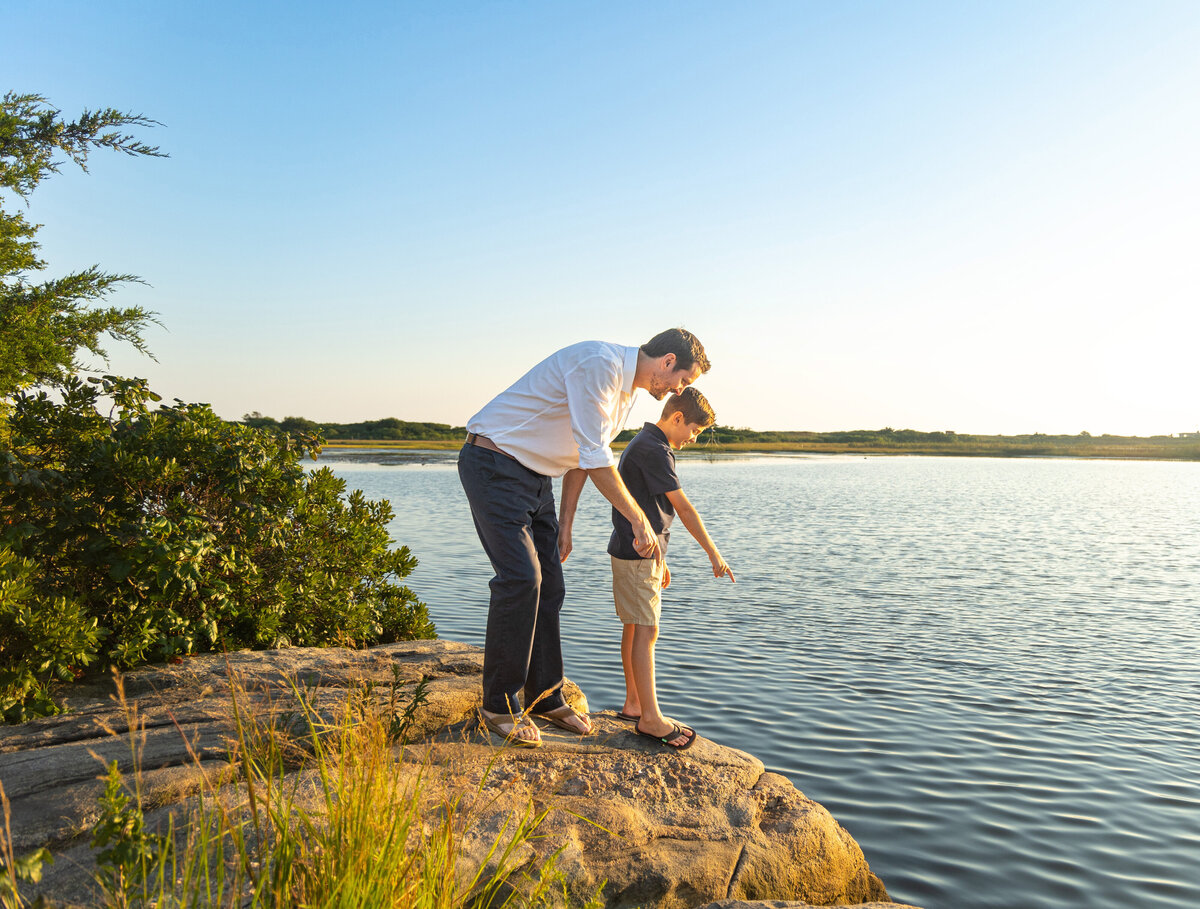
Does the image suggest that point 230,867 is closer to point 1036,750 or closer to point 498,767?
point 498,767

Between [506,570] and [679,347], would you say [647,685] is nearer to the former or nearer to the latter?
[506,570]

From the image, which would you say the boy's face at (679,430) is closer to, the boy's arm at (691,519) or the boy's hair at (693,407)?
the boy's hair at (693,407)

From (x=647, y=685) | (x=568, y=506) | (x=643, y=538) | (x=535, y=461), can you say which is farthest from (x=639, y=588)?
(x=535, y=461)

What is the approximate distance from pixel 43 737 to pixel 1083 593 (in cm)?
1305

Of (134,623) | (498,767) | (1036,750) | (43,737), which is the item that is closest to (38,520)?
(134,623)

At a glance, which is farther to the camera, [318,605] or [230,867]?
[318,605]

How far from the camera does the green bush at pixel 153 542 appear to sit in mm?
4902

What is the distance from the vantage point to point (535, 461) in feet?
14.9

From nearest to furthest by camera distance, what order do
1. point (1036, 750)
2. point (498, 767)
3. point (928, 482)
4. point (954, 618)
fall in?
1. point (498, 767)
2. point (1036, 750)
3. point (954, 618)
4. point (928, 482)

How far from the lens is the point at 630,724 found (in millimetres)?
5113

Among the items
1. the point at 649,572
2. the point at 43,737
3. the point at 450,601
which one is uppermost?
the point at 649,572

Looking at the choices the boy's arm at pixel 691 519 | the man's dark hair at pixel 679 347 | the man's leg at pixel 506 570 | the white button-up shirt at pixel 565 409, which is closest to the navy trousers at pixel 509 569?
the man's leg at pixel 506 570

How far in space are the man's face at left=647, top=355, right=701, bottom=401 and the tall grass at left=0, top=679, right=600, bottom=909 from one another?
7.05 feet

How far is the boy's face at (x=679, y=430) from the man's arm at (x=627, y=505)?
0.71 m
